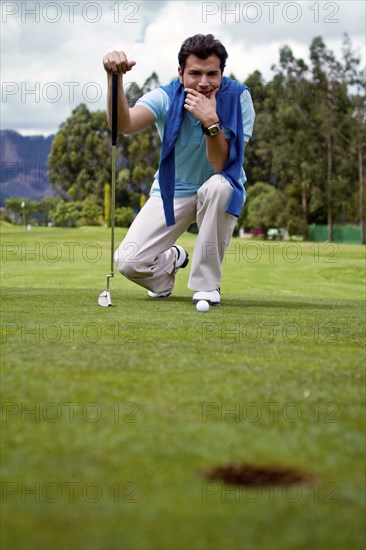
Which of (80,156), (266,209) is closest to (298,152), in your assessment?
(266,209)

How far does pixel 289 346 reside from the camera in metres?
3.78

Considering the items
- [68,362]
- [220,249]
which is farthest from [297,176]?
[68,362]

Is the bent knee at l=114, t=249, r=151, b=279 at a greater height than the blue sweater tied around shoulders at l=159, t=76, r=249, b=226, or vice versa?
the blue sweater tied around shoulders at l=159, t=76, r=249, b=226

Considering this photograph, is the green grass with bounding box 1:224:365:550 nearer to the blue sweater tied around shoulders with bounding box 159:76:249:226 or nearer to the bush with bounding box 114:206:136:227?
the blue sweater tied around shoulders with bounding box 159:76:249:226

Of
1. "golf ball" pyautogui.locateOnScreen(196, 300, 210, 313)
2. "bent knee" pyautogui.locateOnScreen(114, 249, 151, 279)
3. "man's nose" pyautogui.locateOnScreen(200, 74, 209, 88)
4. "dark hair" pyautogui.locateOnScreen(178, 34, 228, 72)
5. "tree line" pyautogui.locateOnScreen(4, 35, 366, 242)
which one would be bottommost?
"golf ball" pyautogui.locateOnScreen(196, 300, 210, 313)

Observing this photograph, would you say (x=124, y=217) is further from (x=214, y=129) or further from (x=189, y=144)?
(x=214, y=129)

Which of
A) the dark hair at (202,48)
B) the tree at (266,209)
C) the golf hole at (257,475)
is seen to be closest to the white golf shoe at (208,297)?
the dark hair at (202,48)

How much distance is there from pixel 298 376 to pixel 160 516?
4.97 ft

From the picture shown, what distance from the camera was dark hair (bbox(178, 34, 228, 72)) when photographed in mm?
5961

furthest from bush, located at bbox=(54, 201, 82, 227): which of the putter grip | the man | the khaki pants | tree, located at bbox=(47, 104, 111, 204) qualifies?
the putter grip

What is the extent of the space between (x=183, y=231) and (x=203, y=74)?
55.1 inches

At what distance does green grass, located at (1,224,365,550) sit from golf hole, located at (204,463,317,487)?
32 mm

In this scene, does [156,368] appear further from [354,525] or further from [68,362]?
[354,525]

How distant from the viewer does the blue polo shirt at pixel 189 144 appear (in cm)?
643
